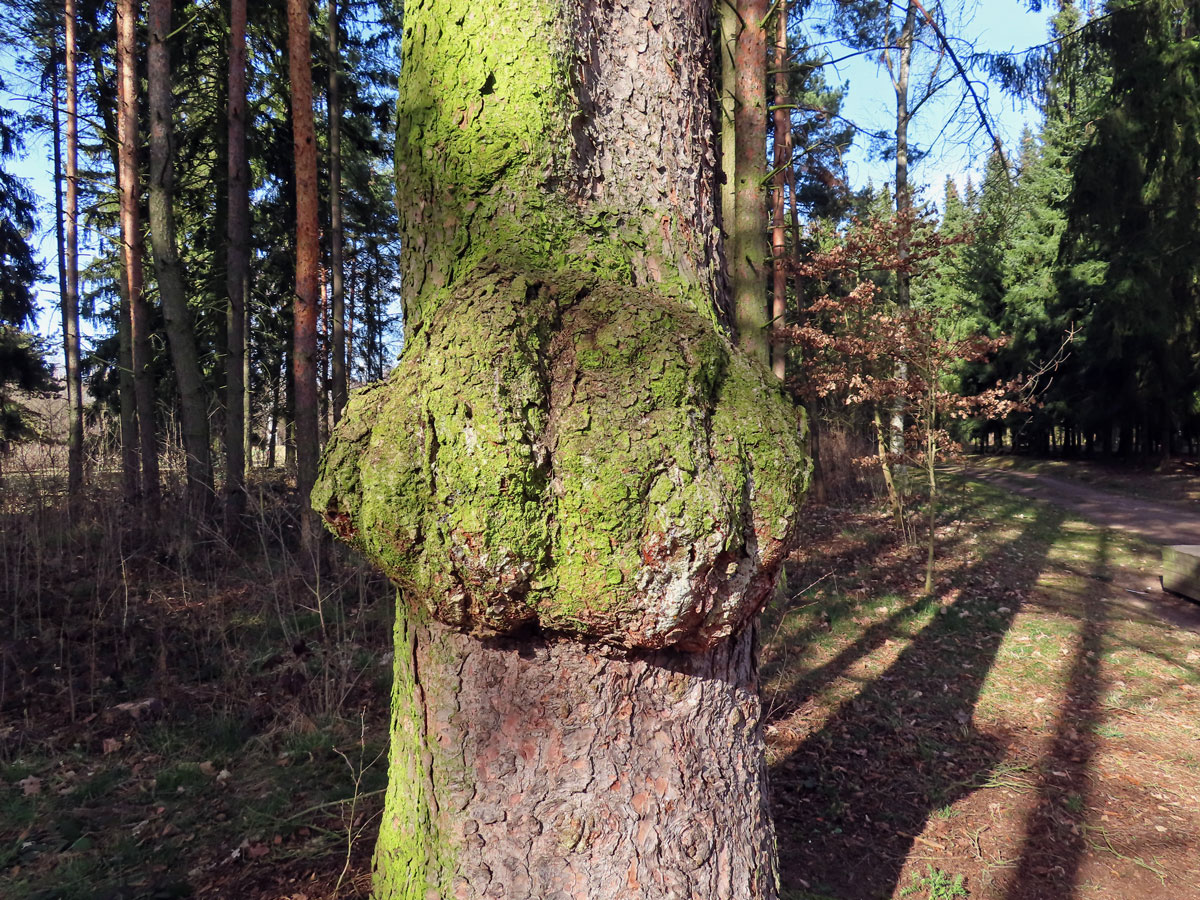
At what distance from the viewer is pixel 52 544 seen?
6.65 m

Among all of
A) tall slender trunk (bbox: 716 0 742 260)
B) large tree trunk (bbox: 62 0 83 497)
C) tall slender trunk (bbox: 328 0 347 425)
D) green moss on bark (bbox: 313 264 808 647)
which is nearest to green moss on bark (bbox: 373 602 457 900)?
green moss on bark (bbox: 313 264 808 647)

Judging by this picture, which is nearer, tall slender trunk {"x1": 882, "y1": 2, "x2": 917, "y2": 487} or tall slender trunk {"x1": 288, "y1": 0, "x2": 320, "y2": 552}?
tall slender trunk {"x1": 288, "y1": 0, "x2": 320, "y2": 552}

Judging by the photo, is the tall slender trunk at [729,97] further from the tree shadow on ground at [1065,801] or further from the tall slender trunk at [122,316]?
the tall slender trunk at [122,316]

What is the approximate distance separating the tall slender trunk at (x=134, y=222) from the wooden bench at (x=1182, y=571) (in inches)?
447

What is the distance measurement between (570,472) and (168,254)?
852 centimetres

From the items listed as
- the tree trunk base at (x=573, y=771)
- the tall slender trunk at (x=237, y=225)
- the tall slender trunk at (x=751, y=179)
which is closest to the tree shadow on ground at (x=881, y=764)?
the tree trunk base at (x=573, y=771)

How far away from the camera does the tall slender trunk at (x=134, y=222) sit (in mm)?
7969

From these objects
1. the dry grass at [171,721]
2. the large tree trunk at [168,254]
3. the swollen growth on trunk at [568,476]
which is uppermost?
the large tree trunk at [168,254]

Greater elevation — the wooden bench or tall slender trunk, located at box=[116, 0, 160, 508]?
tall slender trunk, located at box=[116, 0, 160, 508]

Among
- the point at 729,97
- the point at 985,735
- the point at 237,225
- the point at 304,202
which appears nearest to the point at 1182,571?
the point at 985,735

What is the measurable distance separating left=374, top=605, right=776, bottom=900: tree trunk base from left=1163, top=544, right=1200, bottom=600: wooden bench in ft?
25.0

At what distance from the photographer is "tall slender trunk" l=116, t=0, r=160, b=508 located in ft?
26.1

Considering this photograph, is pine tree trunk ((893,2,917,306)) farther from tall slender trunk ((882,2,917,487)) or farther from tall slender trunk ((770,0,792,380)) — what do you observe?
tall slender trunk ((770,0,792,380))

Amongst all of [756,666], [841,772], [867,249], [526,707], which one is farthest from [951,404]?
[526,707]
